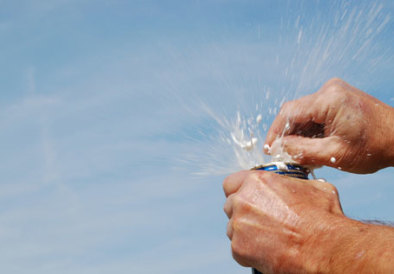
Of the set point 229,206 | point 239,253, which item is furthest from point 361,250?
point 229,206

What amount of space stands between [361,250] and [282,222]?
1.25ft

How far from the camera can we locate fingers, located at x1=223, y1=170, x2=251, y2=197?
113 inches

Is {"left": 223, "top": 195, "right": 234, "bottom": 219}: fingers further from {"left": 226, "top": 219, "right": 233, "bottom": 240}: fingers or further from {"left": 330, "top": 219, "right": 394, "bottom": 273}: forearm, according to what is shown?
{"left": 330, "top": 219, "right": 394, "bottom": 273}: forearm

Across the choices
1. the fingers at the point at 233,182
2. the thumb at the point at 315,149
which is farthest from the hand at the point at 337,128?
the fingers at the point at 233,182

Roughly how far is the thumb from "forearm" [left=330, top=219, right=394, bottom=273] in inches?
39.2

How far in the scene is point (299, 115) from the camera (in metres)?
3.77

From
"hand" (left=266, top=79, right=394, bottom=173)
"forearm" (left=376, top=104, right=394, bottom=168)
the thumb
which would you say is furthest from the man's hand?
"forearm" (left=376, top=104, right=394, bottom=168)

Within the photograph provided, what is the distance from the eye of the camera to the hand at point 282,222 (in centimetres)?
250

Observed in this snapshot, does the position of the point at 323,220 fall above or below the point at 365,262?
above

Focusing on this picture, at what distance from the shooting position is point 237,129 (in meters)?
3.32

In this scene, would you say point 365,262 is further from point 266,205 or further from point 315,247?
point 266,205

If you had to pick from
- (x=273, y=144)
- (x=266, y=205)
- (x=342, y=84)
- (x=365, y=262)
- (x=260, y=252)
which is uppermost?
(x=342, y=84)

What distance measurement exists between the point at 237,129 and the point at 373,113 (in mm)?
1261

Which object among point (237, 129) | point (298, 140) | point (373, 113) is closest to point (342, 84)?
point (373, 113)
